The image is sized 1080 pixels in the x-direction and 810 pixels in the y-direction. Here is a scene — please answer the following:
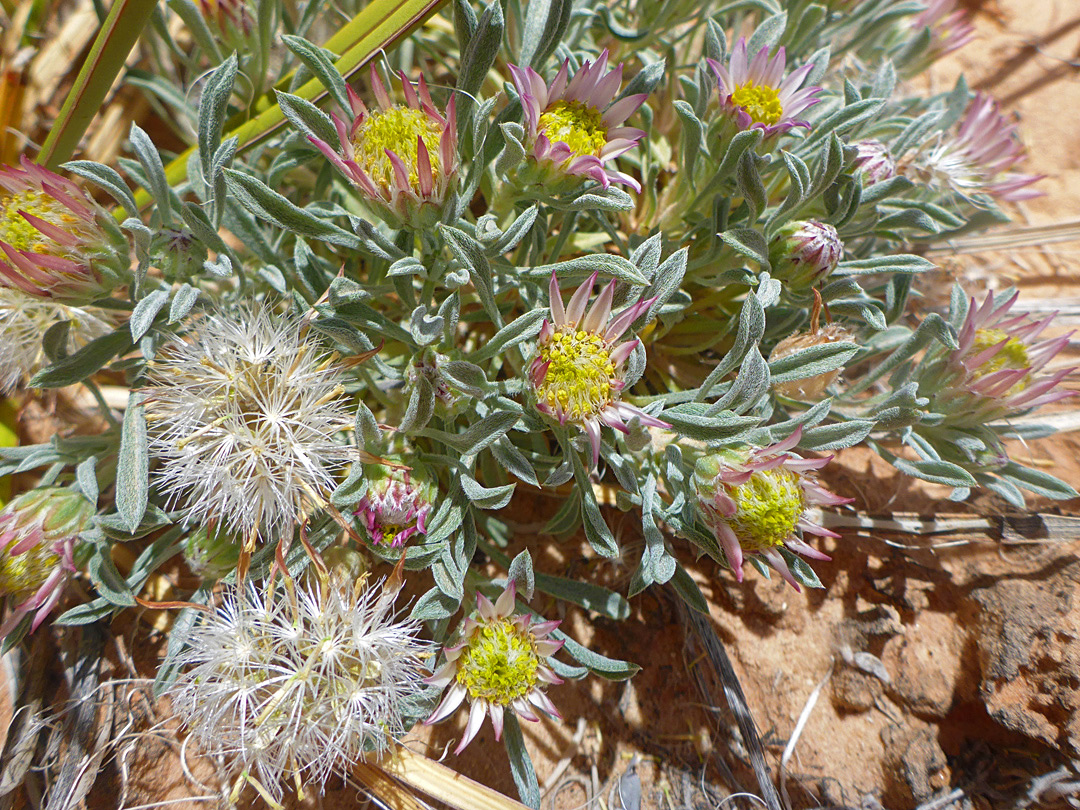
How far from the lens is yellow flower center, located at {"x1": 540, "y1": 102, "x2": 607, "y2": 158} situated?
4.52ft

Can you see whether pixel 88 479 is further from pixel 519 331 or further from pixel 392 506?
pixel 519 331

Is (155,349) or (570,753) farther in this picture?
(570,753)

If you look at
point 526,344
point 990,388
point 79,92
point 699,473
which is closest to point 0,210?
point 79,92

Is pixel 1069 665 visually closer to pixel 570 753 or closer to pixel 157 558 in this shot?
pixel 570 753

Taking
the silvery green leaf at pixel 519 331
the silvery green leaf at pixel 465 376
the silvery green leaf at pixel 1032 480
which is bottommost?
the silvery green leaf at pixel 465 376

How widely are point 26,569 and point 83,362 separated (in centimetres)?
47

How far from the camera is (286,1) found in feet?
7.24

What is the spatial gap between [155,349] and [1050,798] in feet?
8.25

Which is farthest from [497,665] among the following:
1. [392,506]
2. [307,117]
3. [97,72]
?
[97,72]

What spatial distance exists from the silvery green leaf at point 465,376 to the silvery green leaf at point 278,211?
348 mm

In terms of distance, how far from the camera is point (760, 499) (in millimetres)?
1336

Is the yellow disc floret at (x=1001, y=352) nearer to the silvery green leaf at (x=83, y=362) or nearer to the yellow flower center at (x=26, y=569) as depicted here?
the silvery green leaf at (x=83, y=362)

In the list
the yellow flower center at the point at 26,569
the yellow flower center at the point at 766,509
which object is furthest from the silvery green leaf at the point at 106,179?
the yellow flower center at the point at 766,509

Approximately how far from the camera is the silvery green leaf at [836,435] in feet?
4.92
